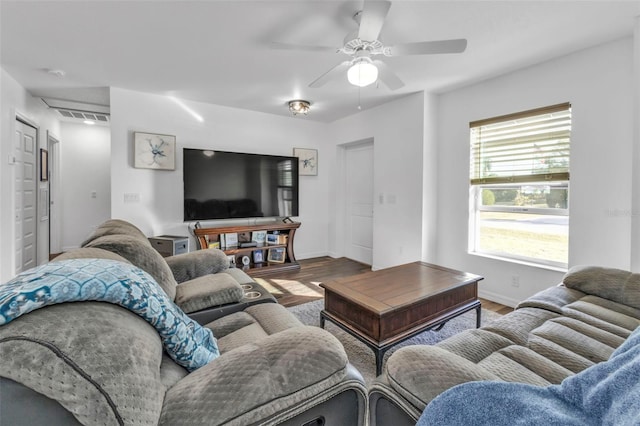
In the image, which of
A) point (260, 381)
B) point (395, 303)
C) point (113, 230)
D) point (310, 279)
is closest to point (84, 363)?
point (260, 381)

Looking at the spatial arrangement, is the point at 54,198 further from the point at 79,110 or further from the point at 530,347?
the point at 530,347

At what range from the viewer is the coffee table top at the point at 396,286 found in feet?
5.70

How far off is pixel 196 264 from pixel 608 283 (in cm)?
261

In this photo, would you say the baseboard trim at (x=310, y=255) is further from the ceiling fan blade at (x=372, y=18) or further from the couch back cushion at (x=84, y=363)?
the couch back cushion at (x=84, y=363)

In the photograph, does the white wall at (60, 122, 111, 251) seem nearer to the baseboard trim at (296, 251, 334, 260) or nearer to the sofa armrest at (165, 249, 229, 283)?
the baseboard trim at (296, 251, 334, 260)

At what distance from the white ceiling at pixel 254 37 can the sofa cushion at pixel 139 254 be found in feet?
5.31

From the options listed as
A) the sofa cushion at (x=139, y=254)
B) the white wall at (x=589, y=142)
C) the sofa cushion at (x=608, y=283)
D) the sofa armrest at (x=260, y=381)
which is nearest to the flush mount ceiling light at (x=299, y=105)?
the white wall at (x=589, y=142)

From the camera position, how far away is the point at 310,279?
3635mm

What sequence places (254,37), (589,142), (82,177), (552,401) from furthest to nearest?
(82,177) → (589,142) → (254,37) → (552,401)

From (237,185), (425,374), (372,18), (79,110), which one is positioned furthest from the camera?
(79,110)

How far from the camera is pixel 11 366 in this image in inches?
18.8

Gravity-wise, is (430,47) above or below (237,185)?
above

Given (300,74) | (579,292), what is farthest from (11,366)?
(300,74)

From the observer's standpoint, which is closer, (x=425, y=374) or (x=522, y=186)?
(x=425, y=374)
